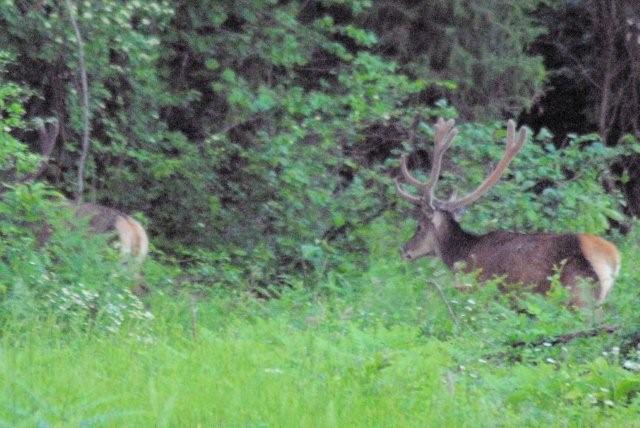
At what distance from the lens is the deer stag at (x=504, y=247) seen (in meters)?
9.80

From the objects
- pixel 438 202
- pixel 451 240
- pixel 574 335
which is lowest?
pixel 451 240

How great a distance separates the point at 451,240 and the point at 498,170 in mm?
722

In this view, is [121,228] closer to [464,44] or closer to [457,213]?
[457,213]

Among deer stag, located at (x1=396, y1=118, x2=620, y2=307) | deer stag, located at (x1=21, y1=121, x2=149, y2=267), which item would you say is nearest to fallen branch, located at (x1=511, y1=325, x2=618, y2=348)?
deer stag, located at (x1=396, y1=118, x2=620, y2=307)

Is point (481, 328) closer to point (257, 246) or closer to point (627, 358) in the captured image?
point (627, 358)

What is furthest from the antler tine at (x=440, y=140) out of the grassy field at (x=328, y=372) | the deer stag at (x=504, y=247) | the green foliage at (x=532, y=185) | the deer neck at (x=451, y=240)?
the grassy field at (x=328, y=372)

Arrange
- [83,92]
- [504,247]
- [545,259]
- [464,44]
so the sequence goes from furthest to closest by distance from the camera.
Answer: [464,44]
[83,92]
[504,247]
[545,259]

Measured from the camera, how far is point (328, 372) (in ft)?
20.4

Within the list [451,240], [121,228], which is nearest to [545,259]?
[451,240]

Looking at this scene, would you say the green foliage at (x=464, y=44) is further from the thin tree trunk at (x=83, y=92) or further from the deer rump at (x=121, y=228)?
the deer rump at (x=121, y=228)

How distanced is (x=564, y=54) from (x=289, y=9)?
6.29 metres

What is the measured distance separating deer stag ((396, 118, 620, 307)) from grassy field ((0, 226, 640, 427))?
1.35 meters

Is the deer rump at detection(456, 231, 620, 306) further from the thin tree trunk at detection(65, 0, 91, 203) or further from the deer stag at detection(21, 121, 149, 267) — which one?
the thin tree trunk at detection(65, 0, 91, 203)

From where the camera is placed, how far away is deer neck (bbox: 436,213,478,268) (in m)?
11.4
